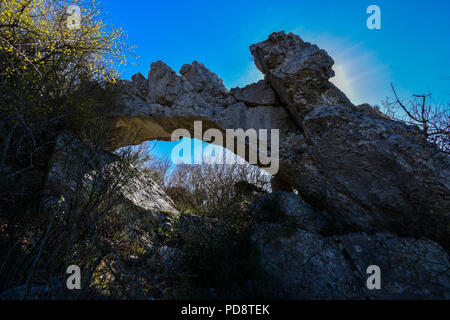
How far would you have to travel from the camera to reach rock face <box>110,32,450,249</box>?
4062 millimetres

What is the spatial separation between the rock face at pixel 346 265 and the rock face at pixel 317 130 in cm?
65

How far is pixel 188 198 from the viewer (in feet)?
25.7

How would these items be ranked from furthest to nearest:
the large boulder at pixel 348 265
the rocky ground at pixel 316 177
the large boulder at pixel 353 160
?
the large boulder at pixel 353 160, the rocky ground at pixel 316 177, the large boulder at pixel 348 265

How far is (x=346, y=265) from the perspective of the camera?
12.0 feet

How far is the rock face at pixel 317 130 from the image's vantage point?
160 inches

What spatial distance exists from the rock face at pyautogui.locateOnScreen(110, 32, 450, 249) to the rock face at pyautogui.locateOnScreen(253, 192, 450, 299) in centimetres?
65

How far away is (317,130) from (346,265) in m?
2.76
